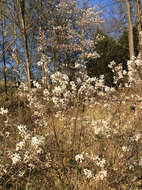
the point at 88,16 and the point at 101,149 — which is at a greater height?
the point at 88,16

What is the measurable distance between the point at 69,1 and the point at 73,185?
11.1m

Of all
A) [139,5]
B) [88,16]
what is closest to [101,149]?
[139,5]

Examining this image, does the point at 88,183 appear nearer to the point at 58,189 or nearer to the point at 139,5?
the point at 58,189

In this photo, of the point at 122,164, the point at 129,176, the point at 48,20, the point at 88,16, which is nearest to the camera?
the point at 122,164

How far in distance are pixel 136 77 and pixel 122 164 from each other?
1.77 m

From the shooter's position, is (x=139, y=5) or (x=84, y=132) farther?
(x=139, y=5)

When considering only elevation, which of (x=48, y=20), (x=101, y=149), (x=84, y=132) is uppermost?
(x=48, y=20)

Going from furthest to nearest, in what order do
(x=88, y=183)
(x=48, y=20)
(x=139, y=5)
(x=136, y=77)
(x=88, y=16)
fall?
(x=88, y=16)
(x=48, y=20)
(x=139, y=5)
(x=136, y=77)
(x=88, y=183)

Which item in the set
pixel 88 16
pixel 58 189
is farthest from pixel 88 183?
pixel 88 16

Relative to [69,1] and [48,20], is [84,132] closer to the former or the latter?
Answer: [48,20]

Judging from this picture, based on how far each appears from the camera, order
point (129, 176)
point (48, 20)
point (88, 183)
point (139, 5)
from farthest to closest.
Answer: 1. point (48, 20)
2. point (139, 5)
3. point (129, 176)
4. point (88, 183)

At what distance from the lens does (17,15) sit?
7270 millimetres

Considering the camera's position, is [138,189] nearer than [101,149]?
Yes

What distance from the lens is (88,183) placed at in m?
2.29
